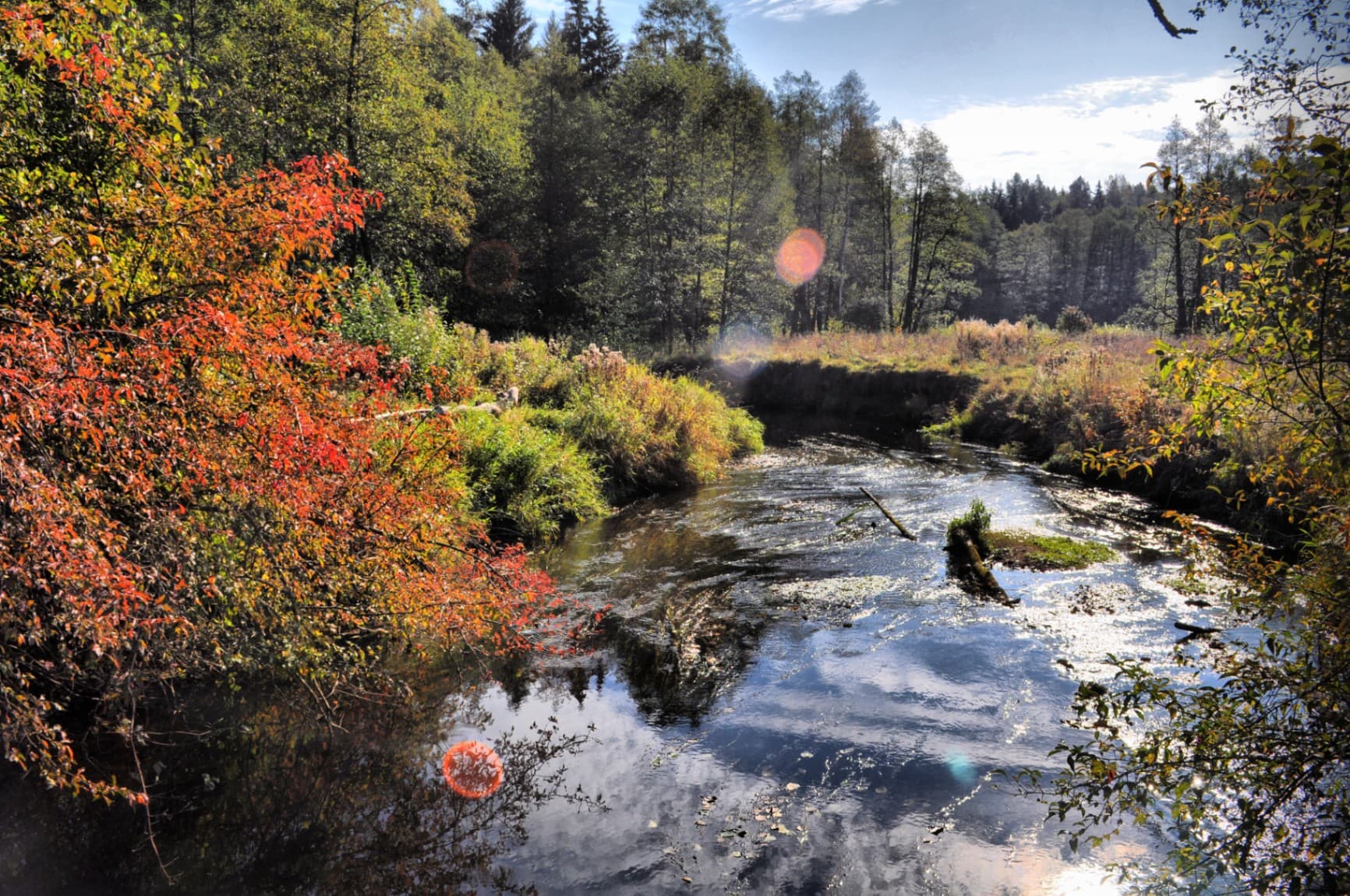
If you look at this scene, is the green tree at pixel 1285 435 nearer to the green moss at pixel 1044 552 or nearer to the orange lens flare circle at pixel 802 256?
the green moss at pixel 1044 552

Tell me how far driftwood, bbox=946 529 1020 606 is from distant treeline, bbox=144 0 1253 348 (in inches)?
521

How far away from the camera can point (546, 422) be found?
16938 millimetres

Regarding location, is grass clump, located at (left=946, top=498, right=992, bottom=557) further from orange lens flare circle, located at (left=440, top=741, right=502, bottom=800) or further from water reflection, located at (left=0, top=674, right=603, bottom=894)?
orange lens flare circle, located at (left=440, top=741, right=502, bottom=800)

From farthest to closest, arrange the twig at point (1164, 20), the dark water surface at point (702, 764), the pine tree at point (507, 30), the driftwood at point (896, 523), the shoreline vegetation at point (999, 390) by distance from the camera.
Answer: the pine tree at point (507, 30), the shoreline vegetation at point (999, 390), the driftwood at point (896, 523), the dark water surface at point (702, 764), the twig at point (1164, 20)

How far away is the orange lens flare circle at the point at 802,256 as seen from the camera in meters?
47.5

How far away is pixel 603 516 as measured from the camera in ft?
50.8

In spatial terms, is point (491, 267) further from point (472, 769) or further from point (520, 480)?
point (472, 769)

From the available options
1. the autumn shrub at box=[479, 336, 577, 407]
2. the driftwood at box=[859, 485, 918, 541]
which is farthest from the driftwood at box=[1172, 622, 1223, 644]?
the autumn shrub at box=[479, 336, 577, 407]

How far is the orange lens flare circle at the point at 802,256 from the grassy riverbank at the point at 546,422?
2742 cm

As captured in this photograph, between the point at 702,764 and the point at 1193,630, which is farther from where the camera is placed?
the point at 1193,630

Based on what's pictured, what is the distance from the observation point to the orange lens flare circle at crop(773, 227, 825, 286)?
47.5m

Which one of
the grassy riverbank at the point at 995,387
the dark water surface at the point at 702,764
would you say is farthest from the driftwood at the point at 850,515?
the grassy riverbank at the point at 995,387

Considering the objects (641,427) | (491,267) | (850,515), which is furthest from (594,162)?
(850,515)

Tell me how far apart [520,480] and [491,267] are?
85.4 feet
